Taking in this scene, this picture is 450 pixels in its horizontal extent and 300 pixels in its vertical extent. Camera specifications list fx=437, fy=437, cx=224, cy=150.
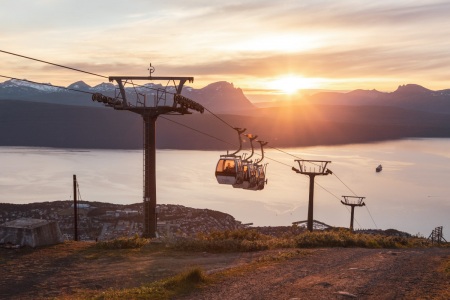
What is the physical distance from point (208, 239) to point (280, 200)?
83.1 meters

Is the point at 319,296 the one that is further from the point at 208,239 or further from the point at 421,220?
the point at 421,220

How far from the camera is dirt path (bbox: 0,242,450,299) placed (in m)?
10.6

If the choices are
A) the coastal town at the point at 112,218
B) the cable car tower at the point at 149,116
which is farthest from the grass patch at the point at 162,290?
the coastal town at the point at 112,218

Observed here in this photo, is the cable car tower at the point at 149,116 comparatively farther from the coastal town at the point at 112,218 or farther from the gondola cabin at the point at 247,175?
the coastal town at the point at 112,218

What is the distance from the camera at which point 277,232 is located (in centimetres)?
5722

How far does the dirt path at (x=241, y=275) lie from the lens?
1060cm

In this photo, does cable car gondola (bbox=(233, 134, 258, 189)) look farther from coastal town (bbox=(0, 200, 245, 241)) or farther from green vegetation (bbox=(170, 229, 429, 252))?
coastal town (bbox=(0, 200, 245, 241))

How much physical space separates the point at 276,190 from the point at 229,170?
9227 centimetres

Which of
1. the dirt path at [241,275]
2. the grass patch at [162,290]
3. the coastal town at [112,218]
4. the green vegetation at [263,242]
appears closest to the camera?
the grass patch at [162,290]

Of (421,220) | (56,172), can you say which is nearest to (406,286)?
(421,220)

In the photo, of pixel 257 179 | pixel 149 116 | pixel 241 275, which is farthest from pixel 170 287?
pixel 257 179

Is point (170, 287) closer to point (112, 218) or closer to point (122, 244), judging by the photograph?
point (122, 244)

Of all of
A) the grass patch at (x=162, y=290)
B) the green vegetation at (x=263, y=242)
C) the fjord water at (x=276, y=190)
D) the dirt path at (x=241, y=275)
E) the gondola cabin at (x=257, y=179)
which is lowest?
the fjord water at (x=276, y=190)

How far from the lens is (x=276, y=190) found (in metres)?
113
